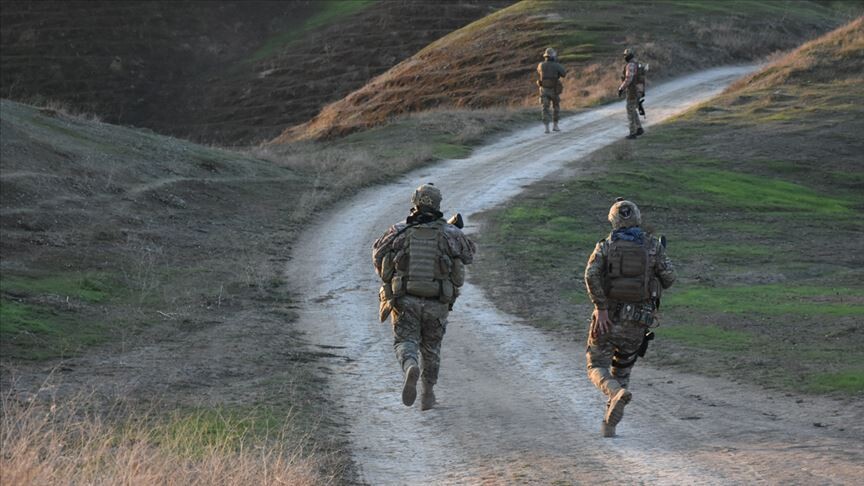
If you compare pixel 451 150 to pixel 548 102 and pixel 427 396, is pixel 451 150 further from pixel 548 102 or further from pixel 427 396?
pixel 427 396

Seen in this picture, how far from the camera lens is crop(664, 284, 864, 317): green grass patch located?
15.4m

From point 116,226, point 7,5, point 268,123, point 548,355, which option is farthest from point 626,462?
point 7,5

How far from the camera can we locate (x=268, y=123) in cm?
5362

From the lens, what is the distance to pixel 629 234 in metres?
10.0

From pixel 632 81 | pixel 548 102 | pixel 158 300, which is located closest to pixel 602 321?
pixel 158 300

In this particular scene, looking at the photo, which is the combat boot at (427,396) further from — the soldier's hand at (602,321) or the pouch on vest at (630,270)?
the pouch on vest at (630,270)

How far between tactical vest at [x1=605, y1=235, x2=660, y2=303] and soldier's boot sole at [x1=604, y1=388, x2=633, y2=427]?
86cm

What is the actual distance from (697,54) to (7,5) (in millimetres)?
42699

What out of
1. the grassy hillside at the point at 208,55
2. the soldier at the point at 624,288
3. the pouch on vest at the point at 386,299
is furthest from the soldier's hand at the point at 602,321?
the grassy hillside at the point at 208,55

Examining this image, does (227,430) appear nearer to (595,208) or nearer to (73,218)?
(73,218)

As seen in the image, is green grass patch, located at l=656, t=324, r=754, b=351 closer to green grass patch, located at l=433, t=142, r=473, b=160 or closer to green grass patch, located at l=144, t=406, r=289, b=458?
green grass patch, located at l=144, t=406, r=289, b=458

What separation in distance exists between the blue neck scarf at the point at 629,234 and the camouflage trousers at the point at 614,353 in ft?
2.41

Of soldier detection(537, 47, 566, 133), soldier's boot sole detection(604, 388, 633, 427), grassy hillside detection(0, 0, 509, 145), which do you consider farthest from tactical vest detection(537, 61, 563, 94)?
grassy hillside detection(0, 0, 509, 145)

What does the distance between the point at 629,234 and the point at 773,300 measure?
7.25 meters
